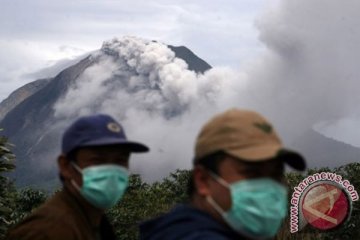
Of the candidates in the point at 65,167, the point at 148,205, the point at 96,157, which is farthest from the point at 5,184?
the point at 148,205

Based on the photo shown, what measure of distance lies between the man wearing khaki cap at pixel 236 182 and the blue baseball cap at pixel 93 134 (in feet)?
2.84

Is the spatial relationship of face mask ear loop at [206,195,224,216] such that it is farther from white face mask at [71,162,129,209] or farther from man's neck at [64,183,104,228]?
man's neck at [64,183,104,228]

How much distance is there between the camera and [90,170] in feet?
8.95

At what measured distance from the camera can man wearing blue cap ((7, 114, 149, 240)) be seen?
267 cm

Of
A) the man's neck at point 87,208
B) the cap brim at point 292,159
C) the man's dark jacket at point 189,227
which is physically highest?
the cap brim at point 292,159

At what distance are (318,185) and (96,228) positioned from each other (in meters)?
13.5

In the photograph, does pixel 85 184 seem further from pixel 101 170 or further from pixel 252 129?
pixel 252 129

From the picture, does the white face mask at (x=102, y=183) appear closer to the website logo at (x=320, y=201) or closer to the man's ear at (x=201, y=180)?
the man's ear at (x=201, y=180)

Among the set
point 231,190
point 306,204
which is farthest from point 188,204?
point 306,204

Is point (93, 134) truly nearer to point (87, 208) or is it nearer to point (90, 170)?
point (90, 170)

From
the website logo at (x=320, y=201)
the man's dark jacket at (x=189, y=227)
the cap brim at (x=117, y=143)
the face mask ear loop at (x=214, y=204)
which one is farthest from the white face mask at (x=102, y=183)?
the website logo at (x=320, y=201)

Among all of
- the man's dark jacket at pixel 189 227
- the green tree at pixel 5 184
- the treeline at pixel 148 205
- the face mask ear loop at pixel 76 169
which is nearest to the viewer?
the man's dark jacket at pixel 189 227

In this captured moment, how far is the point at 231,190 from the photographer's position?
6.00 feet

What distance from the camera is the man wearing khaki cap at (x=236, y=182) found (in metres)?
1.79
